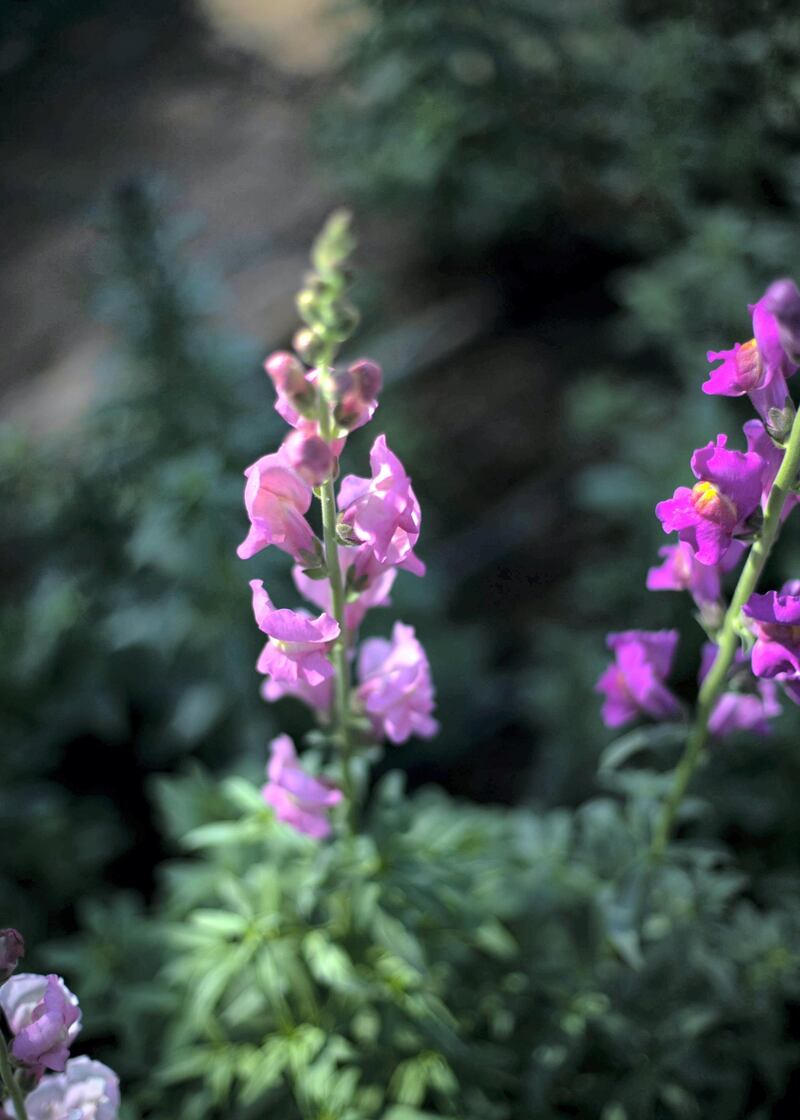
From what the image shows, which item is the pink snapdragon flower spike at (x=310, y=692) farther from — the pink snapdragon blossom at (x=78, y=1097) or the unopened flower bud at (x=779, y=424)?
the unopened flower bud at (x=779, y=424)

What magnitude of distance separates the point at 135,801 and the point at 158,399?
1.53 metres

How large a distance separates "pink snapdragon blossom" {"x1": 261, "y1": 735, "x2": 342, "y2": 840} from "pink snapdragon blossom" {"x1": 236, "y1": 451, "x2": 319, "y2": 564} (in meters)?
0.56

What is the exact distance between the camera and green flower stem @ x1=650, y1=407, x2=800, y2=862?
180 centimetres

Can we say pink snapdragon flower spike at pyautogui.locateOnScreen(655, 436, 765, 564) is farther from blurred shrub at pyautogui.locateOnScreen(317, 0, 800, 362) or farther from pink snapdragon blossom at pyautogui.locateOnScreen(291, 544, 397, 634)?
blurred shrub at pyautogui.locateOnScreen(317, 0, 800, 362)

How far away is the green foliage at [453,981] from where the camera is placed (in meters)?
2.54

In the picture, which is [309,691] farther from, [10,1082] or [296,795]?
[10,1082]

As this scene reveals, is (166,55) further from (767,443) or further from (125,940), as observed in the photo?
(767,443)

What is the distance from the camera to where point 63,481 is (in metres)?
4.19

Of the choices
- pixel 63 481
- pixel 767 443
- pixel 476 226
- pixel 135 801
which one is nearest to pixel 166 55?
pixel 476 226

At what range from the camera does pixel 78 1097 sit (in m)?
1.77

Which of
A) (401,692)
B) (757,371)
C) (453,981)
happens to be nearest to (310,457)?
(401,692)

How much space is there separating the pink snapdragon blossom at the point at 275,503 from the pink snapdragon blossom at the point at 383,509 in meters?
0.07

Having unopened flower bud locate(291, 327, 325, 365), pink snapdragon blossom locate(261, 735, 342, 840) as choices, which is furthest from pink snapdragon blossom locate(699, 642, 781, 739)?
unopened flower bud locate(291, 327, 325, 365)

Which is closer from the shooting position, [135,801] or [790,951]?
[790,951]
